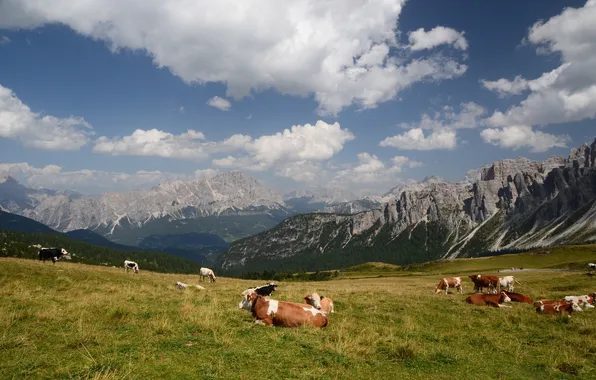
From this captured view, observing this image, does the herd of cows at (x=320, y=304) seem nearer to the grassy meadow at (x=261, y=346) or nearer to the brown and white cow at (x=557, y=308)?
the brown and white cow at (x=557, y=308)

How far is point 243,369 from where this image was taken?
9336mm

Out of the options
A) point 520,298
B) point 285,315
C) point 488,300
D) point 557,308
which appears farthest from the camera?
point 520,298

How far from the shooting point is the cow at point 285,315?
15.1 meters

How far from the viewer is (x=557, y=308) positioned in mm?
21672

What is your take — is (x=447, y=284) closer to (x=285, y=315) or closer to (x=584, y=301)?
(x=584, y=301)

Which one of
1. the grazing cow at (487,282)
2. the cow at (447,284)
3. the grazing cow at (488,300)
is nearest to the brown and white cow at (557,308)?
the grazing cow at (488,300)

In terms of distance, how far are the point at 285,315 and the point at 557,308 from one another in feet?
62.0

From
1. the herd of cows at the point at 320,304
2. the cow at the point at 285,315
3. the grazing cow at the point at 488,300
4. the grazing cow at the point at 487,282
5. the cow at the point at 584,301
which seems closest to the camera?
the cow at the point at 285,315

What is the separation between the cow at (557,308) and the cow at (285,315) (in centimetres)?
1635

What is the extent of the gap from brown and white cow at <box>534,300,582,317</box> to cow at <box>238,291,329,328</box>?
53.6ft

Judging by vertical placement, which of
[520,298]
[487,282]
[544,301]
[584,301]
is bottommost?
[487,282]

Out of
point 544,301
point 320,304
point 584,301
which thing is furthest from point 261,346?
point 584,301

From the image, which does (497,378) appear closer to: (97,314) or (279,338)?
(279,338)

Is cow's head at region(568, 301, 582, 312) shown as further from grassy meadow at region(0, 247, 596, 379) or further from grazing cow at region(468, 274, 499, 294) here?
grazing cow at region(468, 274, 499, 294)
